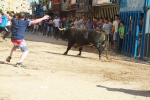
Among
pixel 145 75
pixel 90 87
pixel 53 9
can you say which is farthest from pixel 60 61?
pixel 53 9

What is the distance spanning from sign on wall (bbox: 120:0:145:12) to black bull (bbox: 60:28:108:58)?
2.18 metres

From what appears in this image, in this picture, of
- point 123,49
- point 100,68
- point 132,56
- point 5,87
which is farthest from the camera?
point 123,49

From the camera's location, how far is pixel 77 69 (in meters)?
9.72

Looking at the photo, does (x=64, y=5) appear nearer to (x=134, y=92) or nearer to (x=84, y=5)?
(x=84, y=5)

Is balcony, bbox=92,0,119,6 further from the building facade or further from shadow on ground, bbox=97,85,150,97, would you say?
the building facade

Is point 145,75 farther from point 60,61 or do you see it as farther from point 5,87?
point 5,87

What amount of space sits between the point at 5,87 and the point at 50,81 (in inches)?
47.8

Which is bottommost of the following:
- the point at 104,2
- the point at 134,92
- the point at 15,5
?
the point at 134,92

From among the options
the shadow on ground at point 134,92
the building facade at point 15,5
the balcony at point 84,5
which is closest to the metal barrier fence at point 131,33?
the shadow on ground at point 134,92

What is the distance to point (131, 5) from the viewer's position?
15094 mm

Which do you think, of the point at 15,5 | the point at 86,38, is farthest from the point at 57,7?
the point at 15,5

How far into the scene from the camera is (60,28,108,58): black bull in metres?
13.0

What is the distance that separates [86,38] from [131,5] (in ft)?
10.5

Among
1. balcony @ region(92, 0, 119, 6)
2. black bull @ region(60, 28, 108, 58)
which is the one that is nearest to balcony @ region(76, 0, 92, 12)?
balcony @ region(92, 0, 119, 6)
